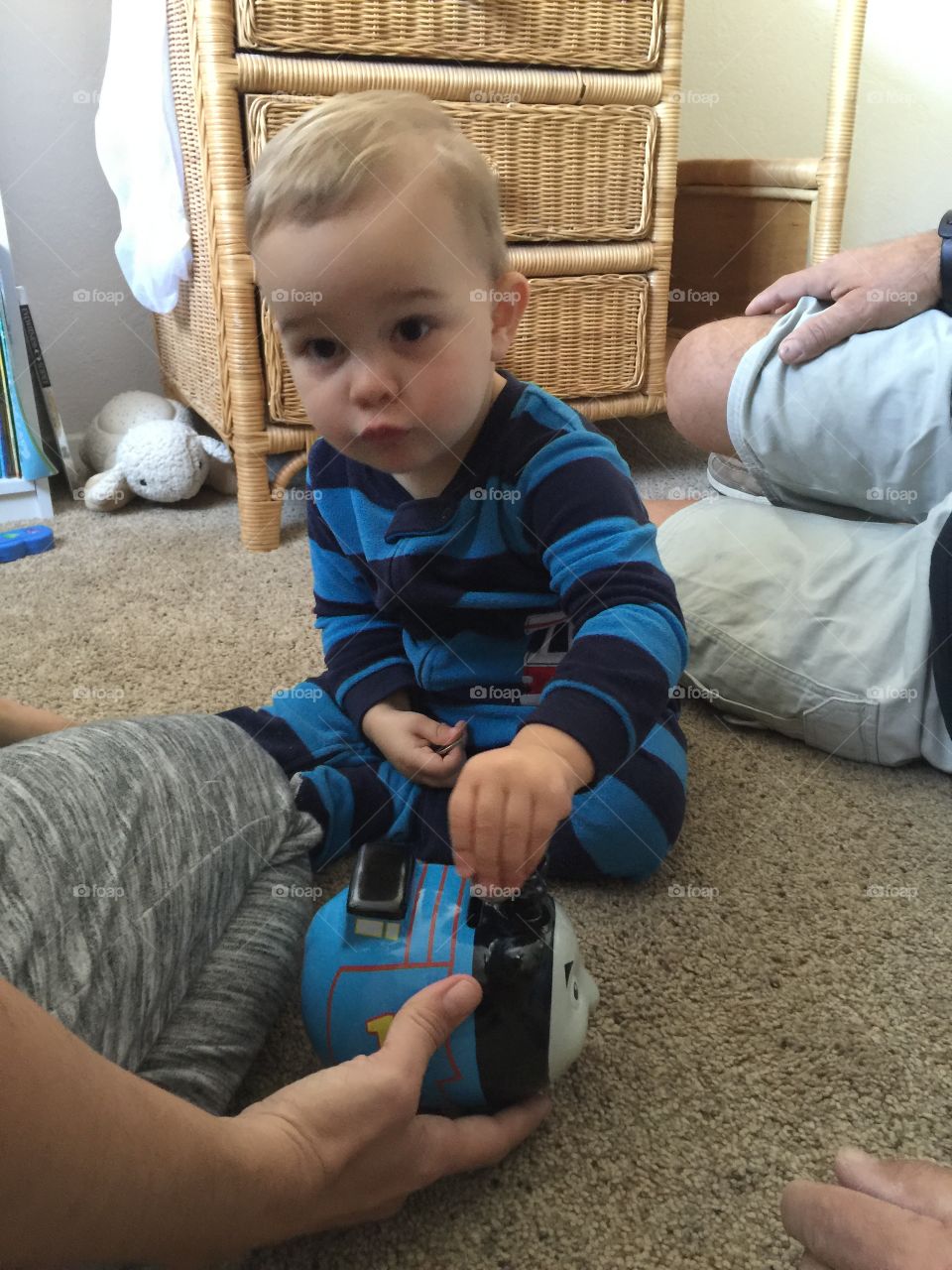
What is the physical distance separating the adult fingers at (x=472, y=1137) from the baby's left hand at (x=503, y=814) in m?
0.12

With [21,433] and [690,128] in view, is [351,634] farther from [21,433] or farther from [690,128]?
[690,128]

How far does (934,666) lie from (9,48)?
148cm

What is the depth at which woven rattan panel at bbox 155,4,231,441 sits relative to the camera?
1187 millimetres

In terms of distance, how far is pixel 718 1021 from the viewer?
0.56m

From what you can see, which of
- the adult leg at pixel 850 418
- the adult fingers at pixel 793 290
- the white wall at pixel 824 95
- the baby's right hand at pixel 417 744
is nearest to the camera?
the baby's right hand at pixel 417 744

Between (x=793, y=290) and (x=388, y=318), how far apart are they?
0.58 m

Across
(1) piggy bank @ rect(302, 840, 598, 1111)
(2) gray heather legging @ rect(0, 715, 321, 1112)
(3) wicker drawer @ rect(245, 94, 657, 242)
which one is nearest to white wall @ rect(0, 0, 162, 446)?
(3) wicker drawer @ rect(245, 94, 657, 242)

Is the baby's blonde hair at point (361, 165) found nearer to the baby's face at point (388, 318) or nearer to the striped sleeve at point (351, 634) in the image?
the baby's face at point (388, 318)

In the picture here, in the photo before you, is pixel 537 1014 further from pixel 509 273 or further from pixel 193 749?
pixel 509 273

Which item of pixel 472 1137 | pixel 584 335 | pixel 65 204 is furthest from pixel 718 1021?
pixel 65 204

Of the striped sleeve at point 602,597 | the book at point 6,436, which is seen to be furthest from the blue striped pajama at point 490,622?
the book at point 6,436

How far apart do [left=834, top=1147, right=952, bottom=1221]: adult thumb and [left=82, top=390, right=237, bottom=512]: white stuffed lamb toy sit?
4.01 feet

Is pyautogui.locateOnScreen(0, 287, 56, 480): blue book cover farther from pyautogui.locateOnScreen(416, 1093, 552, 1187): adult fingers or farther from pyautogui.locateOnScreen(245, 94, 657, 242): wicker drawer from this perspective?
pyautogui.locateOnScreen(416, 1093, 552, 1187): adult fingers

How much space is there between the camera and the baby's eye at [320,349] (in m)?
0.59
